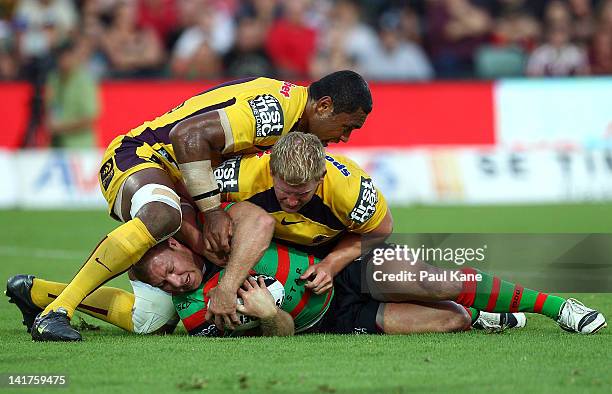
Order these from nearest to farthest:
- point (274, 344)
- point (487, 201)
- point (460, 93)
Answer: point (274, 344)
point (487, 201)
point (460, 93)

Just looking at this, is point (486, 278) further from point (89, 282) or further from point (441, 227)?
point (441, 227)

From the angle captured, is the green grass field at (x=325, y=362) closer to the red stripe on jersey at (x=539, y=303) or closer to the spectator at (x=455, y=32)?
the red stripe on jersey at (x=539, y=303)

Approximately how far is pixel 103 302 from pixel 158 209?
2.63ft

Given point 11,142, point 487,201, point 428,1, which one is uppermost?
point 428,1

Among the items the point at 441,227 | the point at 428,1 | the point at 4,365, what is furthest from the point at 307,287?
the point at 428,1

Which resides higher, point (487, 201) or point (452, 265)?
point (452, 265)

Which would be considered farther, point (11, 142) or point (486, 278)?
point (11, 142)

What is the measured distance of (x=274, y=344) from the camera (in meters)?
6.46

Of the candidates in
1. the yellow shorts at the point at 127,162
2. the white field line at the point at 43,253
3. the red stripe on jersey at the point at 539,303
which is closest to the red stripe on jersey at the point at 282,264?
the yellow shorts at the point at 127,162

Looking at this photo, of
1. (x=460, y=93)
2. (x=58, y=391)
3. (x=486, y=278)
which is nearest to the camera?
(x=58, y=391)

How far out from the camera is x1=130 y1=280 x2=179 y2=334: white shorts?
6.92 m

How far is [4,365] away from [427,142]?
1239 centimetres

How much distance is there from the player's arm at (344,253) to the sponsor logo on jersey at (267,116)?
84 cm

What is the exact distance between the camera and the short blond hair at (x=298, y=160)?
21.2ft
